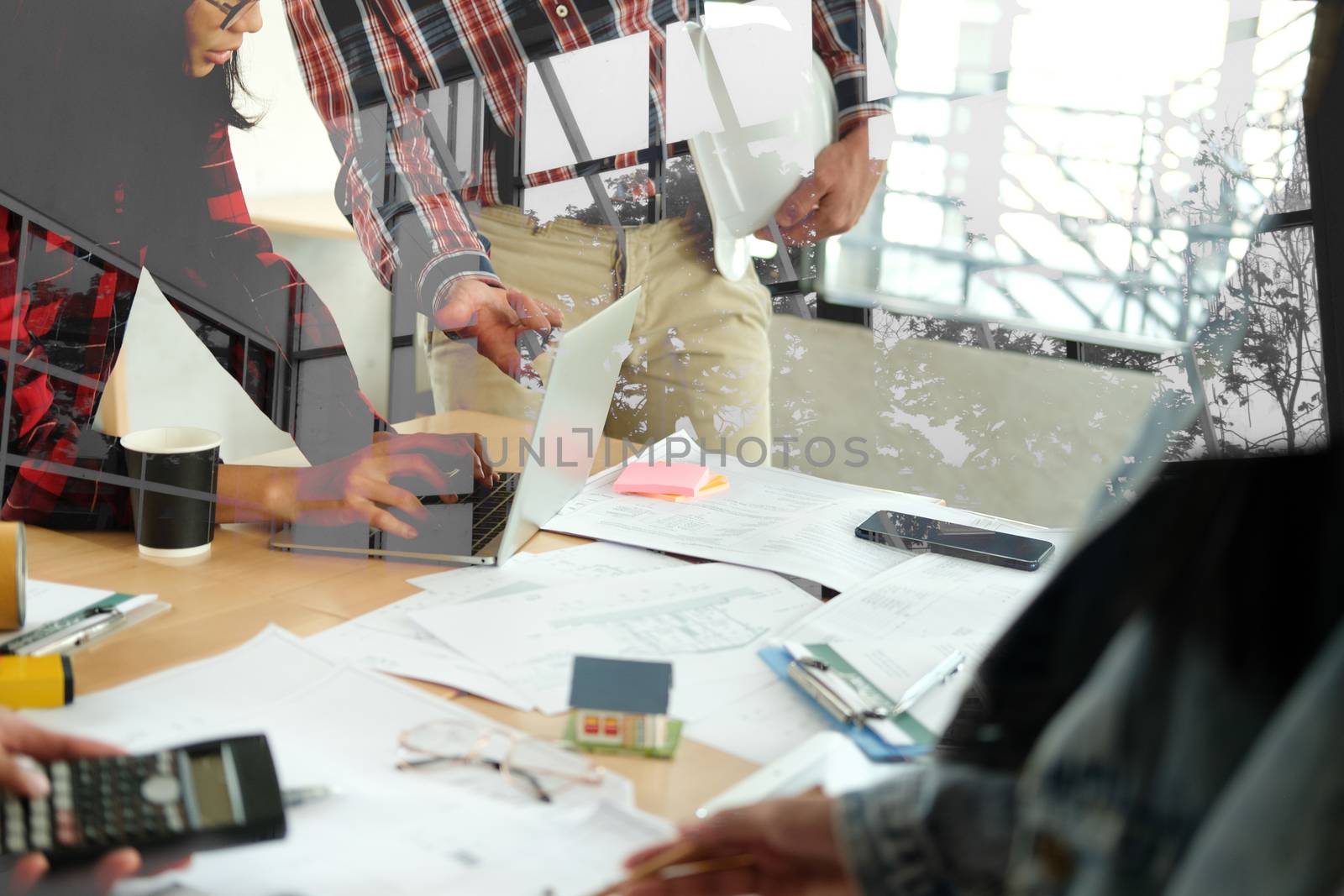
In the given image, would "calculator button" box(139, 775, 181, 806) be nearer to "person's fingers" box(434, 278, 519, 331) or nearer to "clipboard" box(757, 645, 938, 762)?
"clipboard" box(757, 645, 938, 762)

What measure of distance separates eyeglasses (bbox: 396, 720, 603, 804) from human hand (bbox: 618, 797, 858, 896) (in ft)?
0.34

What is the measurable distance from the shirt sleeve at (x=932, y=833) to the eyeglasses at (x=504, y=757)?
195 millimetres

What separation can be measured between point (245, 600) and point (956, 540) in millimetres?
713

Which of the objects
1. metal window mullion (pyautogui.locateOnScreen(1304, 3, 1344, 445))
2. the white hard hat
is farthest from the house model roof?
metal window mullion (pyautogui.locateOnScreen(1304, 3, 1344, 445))

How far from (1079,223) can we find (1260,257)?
306 millimetres

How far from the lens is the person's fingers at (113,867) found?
0.42 m

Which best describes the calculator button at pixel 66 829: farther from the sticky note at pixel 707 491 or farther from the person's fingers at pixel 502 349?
the person's fingers at pixel 502 349

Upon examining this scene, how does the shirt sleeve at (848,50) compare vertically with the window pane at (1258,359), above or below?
above

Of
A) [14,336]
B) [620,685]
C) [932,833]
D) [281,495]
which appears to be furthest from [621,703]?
[14,336]

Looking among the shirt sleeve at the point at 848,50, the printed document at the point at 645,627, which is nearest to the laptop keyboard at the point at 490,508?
the printed document at the point at 645,627

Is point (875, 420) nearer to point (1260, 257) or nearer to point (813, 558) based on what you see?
point (1260, 257)

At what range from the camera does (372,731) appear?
57 cm

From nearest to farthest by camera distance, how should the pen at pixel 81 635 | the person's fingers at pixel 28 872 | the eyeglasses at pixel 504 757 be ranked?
the person's fingers at pixel 28 872 → the eyeglasses at pixel 504 757 → the pen at pixel 81 635

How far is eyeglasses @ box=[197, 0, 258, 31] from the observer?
5.14 feet
